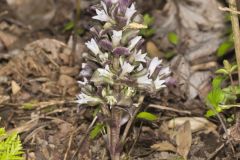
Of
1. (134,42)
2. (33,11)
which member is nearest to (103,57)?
(134,42)

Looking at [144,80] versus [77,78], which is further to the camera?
[77,78]

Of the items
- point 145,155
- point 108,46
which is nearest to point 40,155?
point 145,155

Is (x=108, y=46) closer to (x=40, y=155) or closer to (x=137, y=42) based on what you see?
(x=137, y=42)

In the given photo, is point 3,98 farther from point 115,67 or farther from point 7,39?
point 115,67

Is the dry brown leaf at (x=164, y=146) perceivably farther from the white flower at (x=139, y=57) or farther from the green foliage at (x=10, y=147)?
the green foliage at (x=10, y=147)

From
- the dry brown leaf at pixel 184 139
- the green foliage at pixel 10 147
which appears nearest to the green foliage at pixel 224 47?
the dry brown leaf at pixel 184 139

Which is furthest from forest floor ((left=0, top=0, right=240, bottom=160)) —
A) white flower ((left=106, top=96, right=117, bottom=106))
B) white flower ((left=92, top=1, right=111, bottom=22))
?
white flower ((left=106, top=96, right=117, bottom=106))
